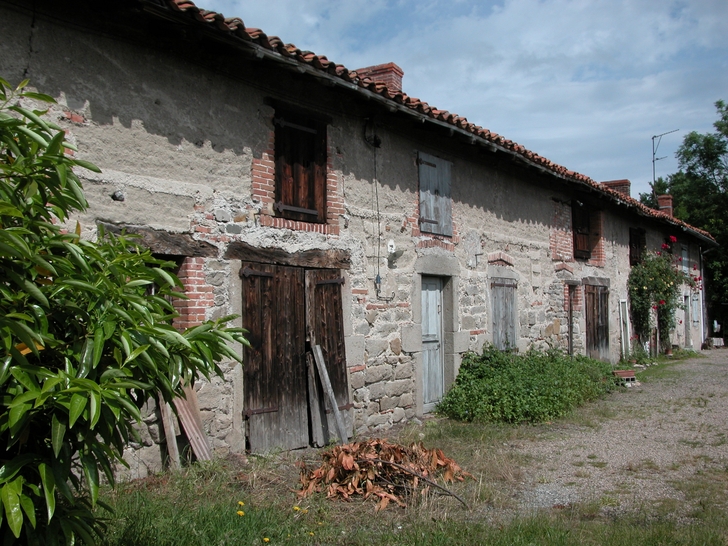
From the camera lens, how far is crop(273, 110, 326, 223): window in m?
6.74

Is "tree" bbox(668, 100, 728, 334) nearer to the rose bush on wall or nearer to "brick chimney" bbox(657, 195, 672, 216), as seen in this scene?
"brick chimney" bbox(657, 195, 672, 216)

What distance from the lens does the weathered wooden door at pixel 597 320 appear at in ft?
43.9

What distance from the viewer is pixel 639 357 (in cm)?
1538

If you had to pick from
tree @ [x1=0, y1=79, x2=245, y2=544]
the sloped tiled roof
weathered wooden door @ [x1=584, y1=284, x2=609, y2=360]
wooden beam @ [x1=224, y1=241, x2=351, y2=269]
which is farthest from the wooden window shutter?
tree @ [x1=0, y1=79, x2=245, y2=544]

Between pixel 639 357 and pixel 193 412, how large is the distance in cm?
1282

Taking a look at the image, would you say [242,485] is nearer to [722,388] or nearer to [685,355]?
[722,388]

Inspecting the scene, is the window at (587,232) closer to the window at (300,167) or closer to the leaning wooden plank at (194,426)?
the window at (300,167)

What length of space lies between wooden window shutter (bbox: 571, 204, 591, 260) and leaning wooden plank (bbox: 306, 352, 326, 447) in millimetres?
8113

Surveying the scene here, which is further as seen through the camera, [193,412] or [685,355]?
[685,355]

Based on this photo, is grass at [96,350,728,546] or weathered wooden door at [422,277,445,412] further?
weathered wooden door at [422,277,445,412]

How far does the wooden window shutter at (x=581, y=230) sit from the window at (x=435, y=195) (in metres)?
4.85

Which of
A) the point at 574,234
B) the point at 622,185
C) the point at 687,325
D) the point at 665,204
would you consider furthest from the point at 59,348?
the point at 665,204

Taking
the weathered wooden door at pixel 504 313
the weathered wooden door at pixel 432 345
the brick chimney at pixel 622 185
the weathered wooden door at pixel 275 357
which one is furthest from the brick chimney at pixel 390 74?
the brick chimney at pixel 622 185

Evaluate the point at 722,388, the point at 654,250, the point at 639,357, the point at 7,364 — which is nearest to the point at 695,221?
the point at 654,250
